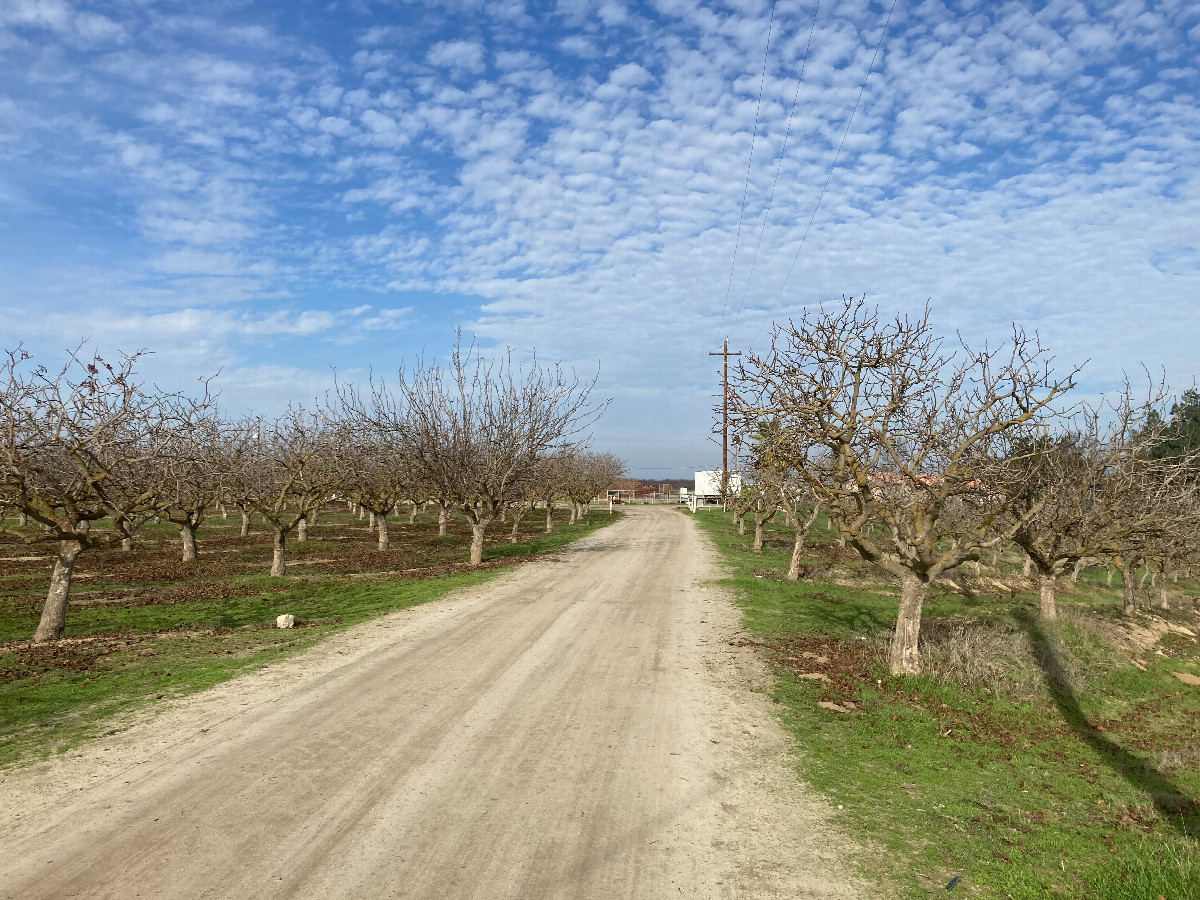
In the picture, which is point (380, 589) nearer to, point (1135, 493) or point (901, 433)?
point (901, 433)

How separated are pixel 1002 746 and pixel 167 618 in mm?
16213

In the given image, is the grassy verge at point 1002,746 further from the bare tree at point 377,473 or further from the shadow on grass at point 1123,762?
the bare tree at point 377,473

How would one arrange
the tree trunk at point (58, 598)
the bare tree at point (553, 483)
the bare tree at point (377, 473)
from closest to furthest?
the tree trunk at point (58, 598) < the bare tree at point (377, 473) < the bare tree at point (553, 483)

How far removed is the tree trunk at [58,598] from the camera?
12367mm

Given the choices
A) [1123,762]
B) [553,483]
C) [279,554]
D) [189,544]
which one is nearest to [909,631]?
[1123,762]

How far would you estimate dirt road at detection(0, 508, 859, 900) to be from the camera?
16.2 ft

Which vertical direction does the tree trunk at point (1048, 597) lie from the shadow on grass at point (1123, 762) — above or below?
above

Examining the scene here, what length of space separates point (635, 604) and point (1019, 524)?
9050 millimetres

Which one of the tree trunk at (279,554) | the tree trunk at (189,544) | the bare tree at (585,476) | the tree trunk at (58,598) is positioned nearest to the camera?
the tree trunk at (58,598)

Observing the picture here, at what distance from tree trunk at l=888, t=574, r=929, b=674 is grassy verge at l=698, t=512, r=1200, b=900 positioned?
305 millimetres

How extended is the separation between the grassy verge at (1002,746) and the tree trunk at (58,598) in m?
13.2

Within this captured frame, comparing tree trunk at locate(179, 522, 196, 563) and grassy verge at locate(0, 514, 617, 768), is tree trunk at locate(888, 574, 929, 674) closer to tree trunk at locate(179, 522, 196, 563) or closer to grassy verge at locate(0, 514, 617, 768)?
grassy verge at locate(0, 514, 617, 768)

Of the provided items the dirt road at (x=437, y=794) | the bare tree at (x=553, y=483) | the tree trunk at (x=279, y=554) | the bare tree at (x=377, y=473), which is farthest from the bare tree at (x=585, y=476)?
the dirt road at (x=437, y=794)

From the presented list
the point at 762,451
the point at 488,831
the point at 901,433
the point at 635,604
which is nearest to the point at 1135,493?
the point at 901,433
